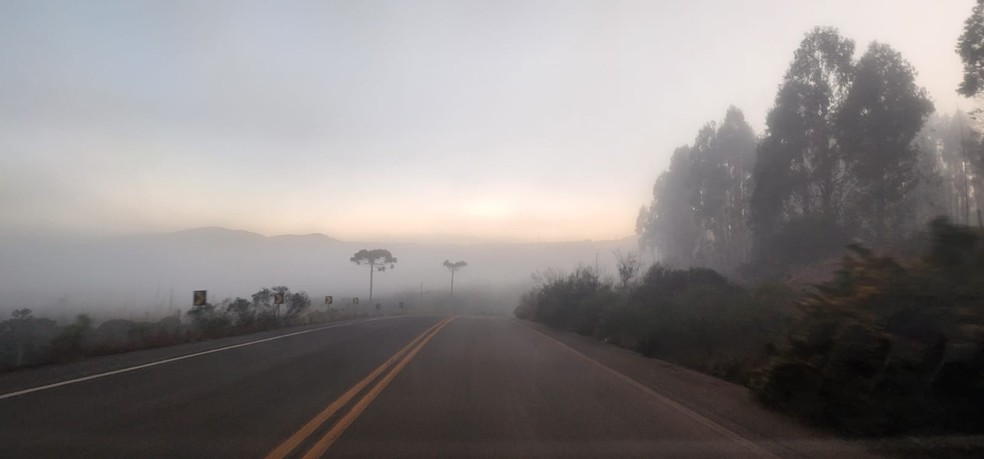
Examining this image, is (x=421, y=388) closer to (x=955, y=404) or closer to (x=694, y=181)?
Answer: (x=955, y=404)

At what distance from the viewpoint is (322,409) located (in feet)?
36.9

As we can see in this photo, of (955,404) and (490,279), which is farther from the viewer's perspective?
(490,279)

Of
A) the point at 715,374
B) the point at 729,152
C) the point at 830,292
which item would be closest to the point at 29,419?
the point at 830,292

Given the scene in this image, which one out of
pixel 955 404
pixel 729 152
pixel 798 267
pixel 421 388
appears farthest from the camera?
pixel 729 152

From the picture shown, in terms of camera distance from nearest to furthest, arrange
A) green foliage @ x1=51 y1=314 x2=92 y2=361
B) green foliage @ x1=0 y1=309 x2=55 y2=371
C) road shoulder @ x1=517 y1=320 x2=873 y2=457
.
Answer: road shoulder @ x1=517 y1=320 x2=873 y2=457
green foliage @ x1=0 y1=309 x2=55 y2=371
green foliage @ x1=51 y1=314 x2=92 y2=361

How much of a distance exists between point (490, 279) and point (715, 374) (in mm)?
158472

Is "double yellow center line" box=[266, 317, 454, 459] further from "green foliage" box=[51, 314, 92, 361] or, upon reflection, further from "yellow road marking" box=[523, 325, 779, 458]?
"green foliage" box=[51, 314, 92, 361]

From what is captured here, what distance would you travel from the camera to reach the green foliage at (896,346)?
9508mm

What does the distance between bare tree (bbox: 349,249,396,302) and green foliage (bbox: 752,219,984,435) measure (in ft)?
321

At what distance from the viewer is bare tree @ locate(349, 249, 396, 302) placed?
110 meters

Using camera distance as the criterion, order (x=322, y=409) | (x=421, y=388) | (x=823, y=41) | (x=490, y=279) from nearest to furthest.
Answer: (x=322, y=409) → (x=421, y=388) → (x=823, y=41) → (x=490, y=279)

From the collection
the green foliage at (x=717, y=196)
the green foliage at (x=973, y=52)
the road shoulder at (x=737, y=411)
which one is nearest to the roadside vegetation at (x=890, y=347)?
the road shoulder at (x=737, y=411)

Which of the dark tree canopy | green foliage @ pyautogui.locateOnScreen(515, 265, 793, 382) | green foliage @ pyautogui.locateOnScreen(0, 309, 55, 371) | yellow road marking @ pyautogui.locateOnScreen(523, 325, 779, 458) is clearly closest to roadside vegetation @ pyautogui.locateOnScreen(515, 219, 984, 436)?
yellow road marking @ pyautogui.locateOnScreen(523, 325, 779, 458)

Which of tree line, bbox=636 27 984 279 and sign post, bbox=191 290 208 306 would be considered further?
tree line, bbox=636 27 984 279
